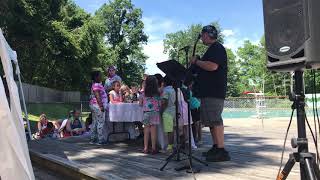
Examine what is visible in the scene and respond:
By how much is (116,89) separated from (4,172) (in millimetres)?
5187

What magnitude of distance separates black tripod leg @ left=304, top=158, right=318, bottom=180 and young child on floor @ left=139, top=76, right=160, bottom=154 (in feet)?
12.9

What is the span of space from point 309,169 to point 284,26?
3.55ft

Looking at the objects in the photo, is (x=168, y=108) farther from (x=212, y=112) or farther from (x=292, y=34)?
(x=292, y=34)

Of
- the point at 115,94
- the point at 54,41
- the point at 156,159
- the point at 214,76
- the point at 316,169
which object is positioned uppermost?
the point at 54,41

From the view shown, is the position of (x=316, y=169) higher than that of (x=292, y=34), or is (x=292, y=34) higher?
(x=292, y=34)

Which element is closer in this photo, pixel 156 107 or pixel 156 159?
pixel 156 159

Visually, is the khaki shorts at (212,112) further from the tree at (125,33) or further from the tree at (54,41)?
the tree at (125,33)

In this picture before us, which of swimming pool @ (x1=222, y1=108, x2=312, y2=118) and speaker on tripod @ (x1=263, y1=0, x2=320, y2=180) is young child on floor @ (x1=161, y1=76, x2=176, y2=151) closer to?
speaker on tripod @ (x1=263, y1=0, x2=320, y2=180)

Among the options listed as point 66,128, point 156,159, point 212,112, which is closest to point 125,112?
point 156,159

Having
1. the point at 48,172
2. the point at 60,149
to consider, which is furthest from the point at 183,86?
the point at 60,149

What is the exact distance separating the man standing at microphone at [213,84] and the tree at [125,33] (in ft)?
177

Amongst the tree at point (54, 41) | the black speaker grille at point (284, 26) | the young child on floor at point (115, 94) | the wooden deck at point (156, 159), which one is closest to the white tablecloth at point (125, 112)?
the young child on floor at point (115, 94)

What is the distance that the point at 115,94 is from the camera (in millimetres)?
8531

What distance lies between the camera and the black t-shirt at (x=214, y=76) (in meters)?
5.74
